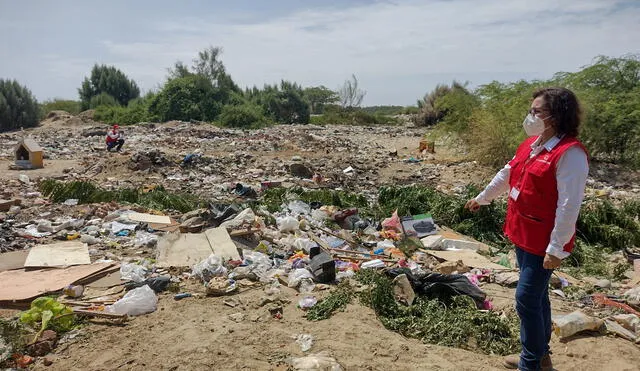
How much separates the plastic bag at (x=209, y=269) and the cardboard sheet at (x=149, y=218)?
5.84 feet

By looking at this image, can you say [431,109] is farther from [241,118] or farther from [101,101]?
[101,101]

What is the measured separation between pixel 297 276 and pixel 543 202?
A: 2.21m

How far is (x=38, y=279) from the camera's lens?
3.96 metres

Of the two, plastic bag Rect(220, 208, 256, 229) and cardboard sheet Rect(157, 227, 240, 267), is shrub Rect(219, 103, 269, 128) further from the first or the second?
cardboard sheet Rect(157, 227, 240, 267)

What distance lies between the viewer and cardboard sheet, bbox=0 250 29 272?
431 centimetres

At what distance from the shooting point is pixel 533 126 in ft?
7.74

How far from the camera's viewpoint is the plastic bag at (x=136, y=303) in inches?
135

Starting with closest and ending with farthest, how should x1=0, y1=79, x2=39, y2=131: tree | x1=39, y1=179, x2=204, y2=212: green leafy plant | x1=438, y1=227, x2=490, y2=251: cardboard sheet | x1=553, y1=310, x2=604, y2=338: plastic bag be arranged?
x1=553, y1=310, x2=604, y2=338: plastic bag, x1=438, y1=227, x2=490, y2=251: cardboard sheet, x1=39, y1=179, x2=204, y2=212: green leafy plant, x1=0, y1=79, x2=39, y2=131: tree

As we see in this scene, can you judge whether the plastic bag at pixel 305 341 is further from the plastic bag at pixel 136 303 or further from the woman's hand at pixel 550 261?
the woman's hand at pixel 550 261

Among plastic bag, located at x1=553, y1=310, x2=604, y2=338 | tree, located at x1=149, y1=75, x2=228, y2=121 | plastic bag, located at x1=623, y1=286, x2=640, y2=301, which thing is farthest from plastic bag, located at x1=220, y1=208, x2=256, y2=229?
tree, located at x1=149, y1=75, x2=228, y2=121

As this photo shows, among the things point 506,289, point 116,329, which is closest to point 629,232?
point 506,289

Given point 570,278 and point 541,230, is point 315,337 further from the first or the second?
point 570,278

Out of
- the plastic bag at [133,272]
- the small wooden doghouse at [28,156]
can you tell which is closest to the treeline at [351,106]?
the plastic bag at [133,272]

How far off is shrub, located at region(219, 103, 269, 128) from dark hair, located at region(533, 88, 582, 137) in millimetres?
21241
